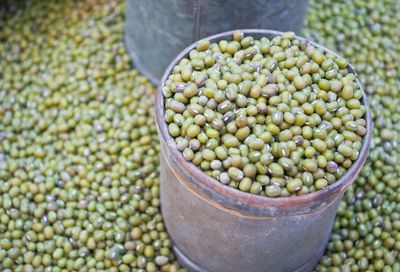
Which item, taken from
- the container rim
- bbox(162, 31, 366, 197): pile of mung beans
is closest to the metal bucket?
bbox(162, 31, 366, 197): pile of mung beans

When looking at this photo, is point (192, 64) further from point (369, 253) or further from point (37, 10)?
point (37, 10)

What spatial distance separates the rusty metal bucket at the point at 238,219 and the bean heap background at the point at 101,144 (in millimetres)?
350

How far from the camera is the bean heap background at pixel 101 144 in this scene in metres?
3.51

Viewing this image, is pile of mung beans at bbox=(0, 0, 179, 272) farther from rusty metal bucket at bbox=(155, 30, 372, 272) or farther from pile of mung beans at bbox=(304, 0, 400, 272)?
pile of mung beans at bbox=(304, 0, 400, 272)

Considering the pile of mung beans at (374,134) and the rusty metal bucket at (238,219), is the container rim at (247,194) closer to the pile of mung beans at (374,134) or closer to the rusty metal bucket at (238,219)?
the rusty metal bucket at (238,219)

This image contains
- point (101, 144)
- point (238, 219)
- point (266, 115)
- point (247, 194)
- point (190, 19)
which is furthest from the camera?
point (101, 144)

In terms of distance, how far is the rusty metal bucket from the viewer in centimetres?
266

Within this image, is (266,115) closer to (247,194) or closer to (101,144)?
(247,194)

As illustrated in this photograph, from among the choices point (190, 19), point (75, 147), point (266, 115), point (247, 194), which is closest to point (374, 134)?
point (266, 115)

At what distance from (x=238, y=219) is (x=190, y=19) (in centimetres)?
159

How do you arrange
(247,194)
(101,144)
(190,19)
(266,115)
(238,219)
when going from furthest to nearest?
(101,144)
(190,19)
(266,115)
(238,219)
(247,194)

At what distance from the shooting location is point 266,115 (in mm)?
2934

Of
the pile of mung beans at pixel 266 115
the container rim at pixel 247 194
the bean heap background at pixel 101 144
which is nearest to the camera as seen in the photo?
the container rim at pixel 247 194

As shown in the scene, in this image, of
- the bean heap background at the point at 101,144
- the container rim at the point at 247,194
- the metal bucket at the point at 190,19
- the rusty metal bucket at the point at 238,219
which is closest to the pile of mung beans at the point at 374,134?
the bean heap background at the point at 101,144
